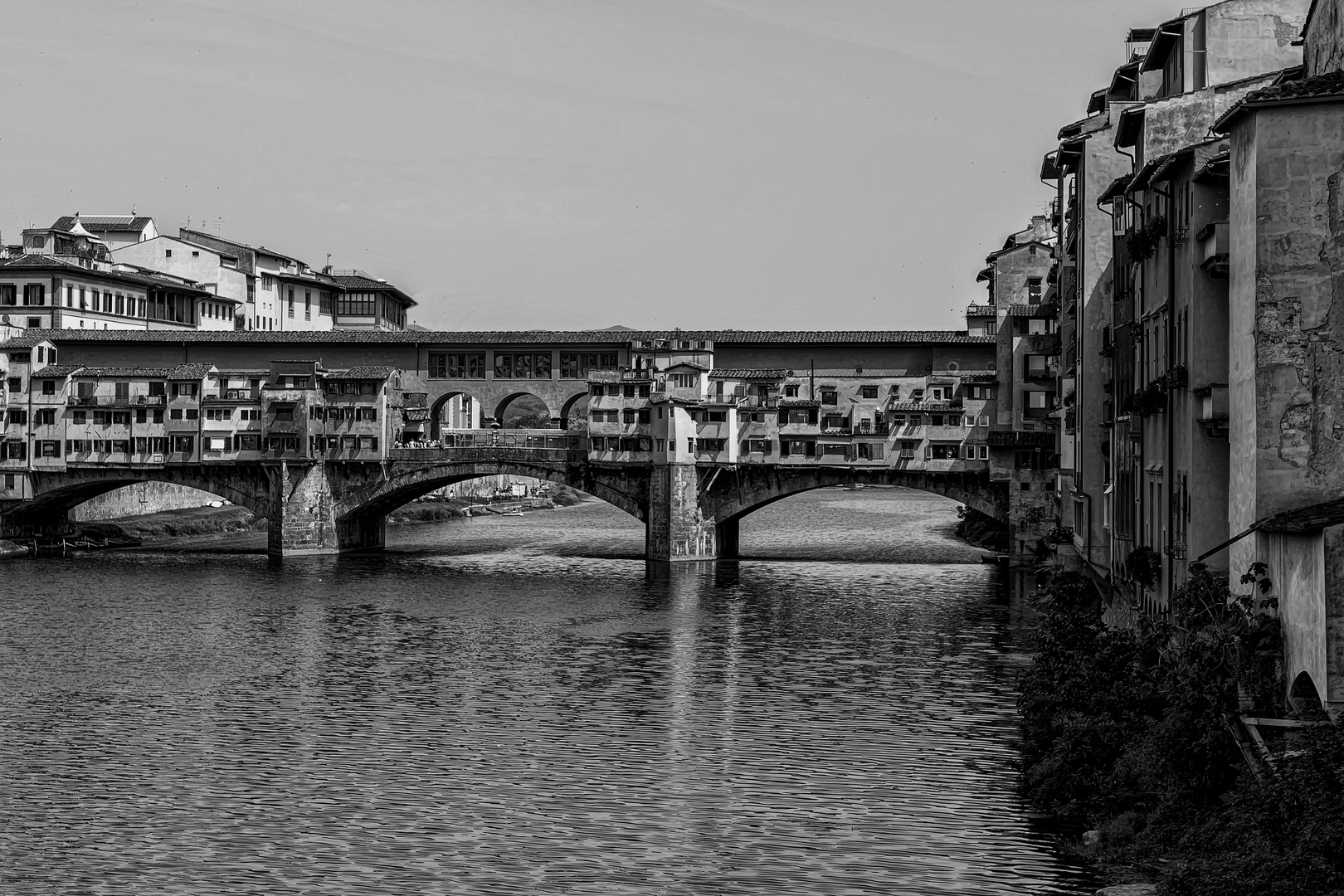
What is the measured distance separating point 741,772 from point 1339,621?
16950mm

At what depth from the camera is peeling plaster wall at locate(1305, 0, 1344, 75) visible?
29.2 m

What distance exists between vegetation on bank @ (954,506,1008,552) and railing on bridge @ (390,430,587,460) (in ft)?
74.9

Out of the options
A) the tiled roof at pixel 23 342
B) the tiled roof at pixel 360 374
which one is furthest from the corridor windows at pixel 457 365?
the tiled roof at pixel 23 342

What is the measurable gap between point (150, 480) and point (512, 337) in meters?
22.2

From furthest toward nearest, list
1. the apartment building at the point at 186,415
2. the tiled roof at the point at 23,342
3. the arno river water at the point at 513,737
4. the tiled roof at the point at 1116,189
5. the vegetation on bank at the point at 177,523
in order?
the vegetation on bank at the point at 177,523, the tiled roof at the point at 23,342, the apartment building at the point at 186,415, the tiled roof at the point at 1116,189, the arno river water at the point at 513,737

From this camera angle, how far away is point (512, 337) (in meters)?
94.8

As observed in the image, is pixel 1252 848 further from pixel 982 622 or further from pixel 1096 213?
pixel 982 622

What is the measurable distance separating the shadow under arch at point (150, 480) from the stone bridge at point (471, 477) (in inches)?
2.6

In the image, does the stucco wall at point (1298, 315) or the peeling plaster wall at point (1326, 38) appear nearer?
the stucco wall at point (1298, 315)

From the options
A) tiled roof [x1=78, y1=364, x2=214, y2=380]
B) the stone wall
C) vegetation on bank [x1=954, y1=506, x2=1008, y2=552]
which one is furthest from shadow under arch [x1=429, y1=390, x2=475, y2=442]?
vegetation on bank [x1=954, y1=506, x2=1008, y2=552]

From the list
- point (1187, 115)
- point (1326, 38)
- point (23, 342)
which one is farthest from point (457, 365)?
point (1326, 38)

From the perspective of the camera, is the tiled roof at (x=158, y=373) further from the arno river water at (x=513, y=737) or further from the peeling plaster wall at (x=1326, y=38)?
the peeling plaster wall at (x=1326, y=38)

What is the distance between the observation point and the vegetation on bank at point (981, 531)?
9423 cm

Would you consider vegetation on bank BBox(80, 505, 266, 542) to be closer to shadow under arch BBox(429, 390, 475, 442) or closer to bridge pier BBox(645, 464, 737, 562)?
shadow under arch BBox(429, 390, 475, 442)
